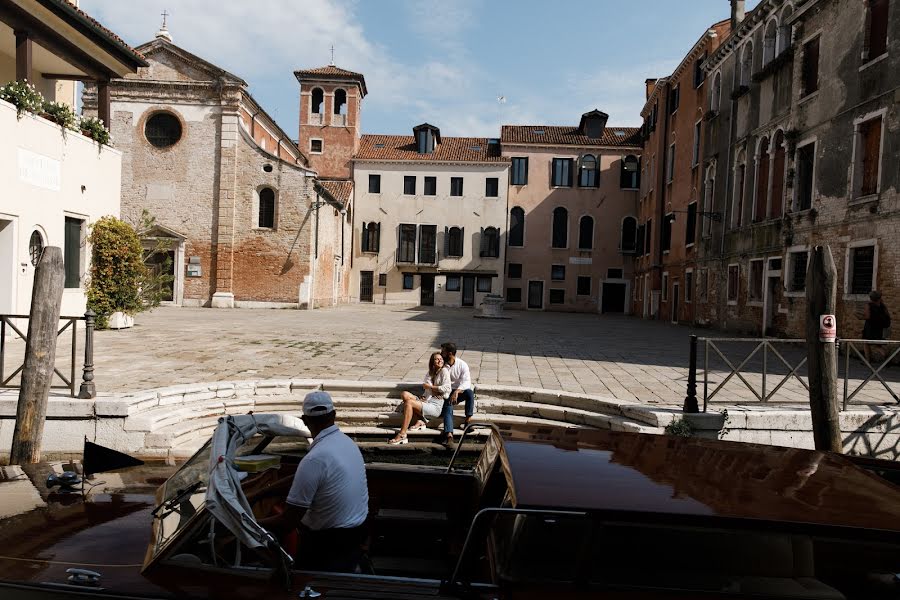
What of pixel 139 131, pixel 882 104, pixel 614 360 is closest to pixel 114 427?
pixel 614 360

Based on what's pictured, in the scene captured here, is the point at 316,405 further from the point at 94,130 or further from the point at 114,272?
the point at 94,130

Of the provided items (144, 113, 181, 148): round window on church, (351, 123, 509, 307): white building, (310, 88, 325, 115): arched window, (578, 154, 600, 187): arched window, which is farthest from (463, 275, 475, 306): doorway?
(144, 113, 181, 148): round window on church

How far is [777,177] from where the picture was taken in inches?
758

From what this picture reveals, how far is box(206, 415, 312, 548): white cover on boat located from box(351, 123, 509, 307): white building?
A: 39.0m

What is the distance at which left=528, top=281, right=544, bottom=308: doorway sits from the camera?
42781mm

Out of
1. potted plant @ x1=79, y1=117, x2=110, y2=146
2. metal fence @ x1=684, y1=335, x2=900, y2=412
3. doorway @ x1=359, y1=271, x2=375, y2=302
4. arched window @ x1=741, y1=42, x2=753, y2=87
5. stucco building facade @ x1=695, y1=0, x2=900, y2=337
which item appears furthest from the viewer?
doorway @ x1=359, y1=271, x2=375, y2=302

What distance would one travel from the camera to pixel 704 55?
85.7 ft

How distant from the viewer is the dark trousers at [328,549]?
283 centimetres

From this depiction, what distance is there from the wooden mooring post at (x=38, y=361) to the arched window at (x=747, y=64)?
71.0 feet

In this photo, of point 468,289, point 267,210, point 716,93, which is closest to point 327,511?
point 716,93

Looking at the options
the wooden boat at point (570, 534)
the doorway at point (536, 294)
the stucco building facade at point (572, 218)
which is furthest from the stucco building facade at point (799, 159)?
the doorway at point (536, 294)

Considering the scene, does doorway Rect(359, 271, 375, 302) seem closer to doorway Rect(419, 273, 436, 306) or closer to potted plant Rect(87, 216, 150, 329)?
doorway Rect(419, 273, 436, 306)

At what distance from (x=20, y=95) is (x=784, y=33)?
2024 cm

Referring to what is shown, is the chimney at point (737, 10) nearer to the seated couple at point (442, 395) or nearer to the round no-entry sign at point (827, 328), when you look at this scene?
the round no-entry sign at point (827, 328)
